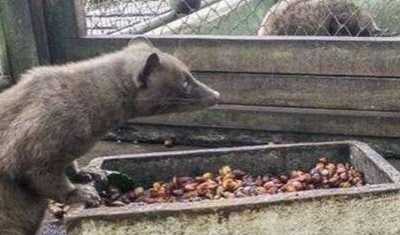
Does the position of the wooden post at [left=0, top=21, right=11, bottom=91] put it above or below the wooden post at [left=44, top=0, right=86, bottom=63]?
below

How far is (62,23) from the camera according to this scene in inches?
183

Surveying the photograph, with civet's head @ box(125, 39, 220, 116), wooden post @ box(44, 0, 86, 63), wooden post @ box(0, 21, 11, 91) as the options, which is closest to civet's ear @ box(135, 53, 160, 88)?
civet's head @ box(125, 39, 220, 116)

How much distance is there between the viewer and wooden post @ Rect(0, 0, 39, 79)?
4547mm

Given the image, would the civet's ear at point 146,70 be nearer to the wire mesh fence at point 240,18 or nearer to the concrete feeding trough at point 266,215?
the concrete feeding trough at point 266,215

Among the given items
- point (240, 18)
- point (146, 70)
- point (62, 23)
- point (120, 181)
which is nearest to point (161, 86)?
point (146, 70)

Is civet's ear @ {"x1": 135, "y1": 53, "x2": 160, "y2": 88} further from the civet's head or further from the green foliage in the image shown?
the green foliage

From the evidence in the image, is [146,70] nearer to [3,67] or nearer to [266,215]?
[266,215]

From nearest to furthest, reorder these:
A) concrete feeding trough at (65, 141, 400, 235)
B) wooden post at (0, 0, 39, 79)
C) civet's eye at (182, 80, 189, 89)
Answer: concrete feeding trough at (65, 141, 400, 235)
civet's eye at (182, 80, 189, 89)
wooden post at (0, 0, 39, 79)

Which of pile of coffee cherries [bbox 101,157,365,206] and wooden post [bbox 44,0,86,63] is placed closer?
pile of coffee cherries [bbox 101,157,365,206]

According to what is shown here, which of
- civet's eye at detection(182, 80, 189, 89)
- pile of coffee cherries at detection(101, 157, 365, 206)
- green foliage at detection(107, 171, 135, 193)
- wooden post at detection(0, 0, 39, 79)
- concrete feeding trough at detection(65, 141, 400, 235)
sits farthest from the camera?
wooden post at detection(0, 0, 39, 79)

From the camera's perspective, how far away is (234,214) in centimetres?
264

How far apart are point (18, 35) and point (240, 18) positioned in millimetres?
1984

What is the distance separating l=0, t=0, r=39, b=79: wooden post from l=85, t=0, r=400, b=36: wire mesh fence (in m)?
0.55

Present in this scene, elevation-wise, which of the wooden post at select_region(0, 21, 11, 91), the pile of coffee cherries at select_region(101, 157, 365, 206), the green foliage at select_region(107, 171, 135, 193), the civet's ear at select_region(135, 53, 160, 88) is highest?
the civet's ear at select_region(135, 53, 160, 88)
